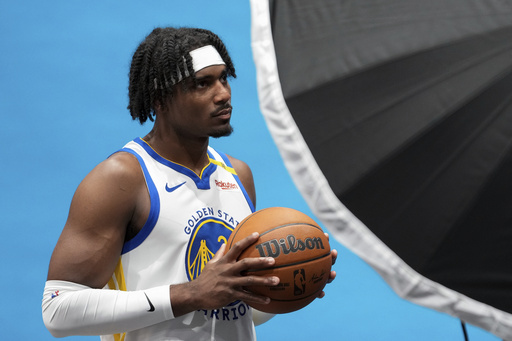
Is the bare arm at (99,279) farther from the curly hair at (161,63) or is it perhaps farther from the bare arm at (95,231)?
the curly hair at (161,63)

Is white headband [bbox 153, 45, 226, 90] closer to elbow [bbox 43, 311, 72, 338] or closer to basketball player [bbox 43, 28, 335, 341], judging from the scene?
basketball player [bbox 43, 28, 335, 341]

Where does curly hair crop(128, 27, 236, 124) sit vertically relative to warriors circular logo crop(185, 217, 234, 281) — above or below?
above

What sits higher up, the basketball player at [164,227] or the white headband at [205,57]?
the white headband at [205,57]

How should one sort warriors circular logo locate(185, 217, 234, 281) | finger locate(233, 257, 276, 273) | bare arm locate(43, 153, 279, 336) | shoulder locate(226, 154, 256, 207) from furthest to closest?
shoulder locate(226, 154, 256, 207) < warriors circular logo locate(185, 217, 234, 281) < bare arm locate(43, 153, 279, 336) < finger locate(233, 257, 276, 273)

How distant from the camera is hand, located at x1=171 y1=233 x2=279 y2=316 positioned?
1.14m

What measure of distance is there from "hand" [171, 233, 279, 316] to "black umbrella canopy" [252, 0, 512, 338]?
44cm

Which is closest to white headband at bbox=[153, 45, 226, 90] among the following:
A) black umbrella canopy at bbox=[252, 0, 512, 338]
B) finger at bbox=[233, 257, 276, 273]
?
finger at bbox=[233, 257, 276, 273]

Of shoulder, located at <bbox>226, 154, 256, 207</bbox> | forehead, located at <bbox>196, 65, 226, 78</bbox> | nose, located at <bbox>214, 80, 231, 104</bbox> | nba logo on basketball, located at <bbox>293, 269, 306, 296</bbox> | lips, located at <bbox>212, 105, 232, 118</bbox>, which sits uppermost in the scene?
forehead, located at <bbox>196, 65, 226, 78</bbox>

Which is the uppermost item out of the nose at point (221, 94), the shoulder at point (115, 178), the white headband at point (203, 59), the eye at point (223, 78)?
the white headband at point (203, 59)

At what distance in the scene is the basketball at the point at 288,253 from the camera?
1175 millimetres

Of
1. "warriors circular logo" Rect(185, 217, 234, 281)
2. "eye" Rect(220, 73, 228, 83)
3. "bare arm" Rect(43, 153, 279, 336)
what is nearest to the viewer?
"bare arm" Rect(43, 153, 279, 336)

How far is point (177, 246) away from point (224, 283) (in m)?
0.21

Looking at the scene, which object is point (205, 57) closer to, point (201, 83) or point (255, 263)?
point (201, 83)

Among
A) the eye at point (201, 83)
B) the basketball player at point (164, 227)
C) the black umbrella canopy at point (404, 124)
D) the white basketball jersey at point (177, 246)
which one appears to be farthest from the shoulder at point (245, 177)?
the black umbrella canopy at point (404, 124)
